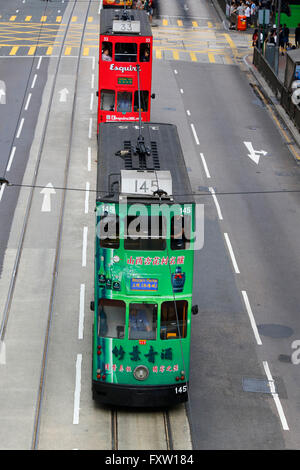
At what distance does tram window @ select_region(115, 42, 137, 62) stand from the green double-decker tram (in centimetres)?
1838

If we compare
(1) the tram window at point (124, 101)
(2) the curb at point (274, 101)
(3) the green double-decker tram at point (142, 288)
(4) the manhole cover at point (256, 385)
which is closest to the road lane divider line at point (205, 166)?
(1) the tram window at point (124, 101)

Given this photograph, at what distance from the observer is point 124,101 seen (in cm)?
4075

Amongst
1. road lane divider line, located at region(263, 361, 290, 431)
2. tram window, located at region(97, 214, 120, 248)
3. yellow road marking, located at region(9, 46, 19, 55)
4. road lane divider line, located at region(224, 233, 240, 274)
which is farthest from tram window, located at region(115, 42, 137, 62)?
tram window, located at region(97, 214, 120, 248)

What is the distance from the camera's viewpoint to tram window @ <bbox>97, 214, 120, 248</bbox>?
2081cm

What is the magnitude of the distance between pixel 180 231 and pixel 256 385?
5351 millimetres

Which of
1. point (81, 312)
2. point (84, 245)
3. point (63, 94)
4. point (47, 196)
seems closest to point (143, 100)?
point (47, 196)

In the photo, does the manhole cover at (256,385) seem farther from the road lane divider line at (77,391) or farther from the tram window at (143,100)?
the tram window at (143,100)

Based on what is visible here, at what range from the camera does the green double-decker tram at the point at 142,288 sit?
2080cm

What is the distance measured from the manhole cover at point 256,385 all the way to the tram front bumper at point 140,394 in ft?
8.26

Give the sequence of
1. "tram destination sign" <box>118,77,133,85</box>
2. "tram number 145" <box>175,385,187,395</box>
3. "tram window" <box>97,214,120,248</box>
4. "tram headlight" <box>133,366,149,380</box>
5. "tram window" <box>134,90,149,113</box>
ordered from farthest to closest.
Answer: "tram window" <box>134,90,149,113</box>
"tram destination sign" <box>118,77,133,85</box>
"tram number 145" <box>175,385,187,395</box>
"tram headlight" <box>133,366,149,380</box>
"tram window" <box>97,214,120,248</box>

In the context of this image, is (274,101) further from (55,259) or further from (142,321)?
(142,321)

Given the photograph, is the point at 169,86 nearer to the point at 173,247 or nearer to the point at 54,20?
the point at 54,20

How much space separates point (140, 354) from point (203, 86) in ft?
110

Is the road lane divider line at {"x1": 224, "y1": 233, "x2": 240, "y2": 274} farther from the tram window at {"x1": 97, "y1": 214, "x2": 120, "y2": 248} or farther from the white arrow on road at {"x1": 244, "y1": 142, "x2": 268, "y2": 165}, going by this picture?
the tram window at {"x1": 97, "y1": 214, "x2": 120, "y2": 248}
